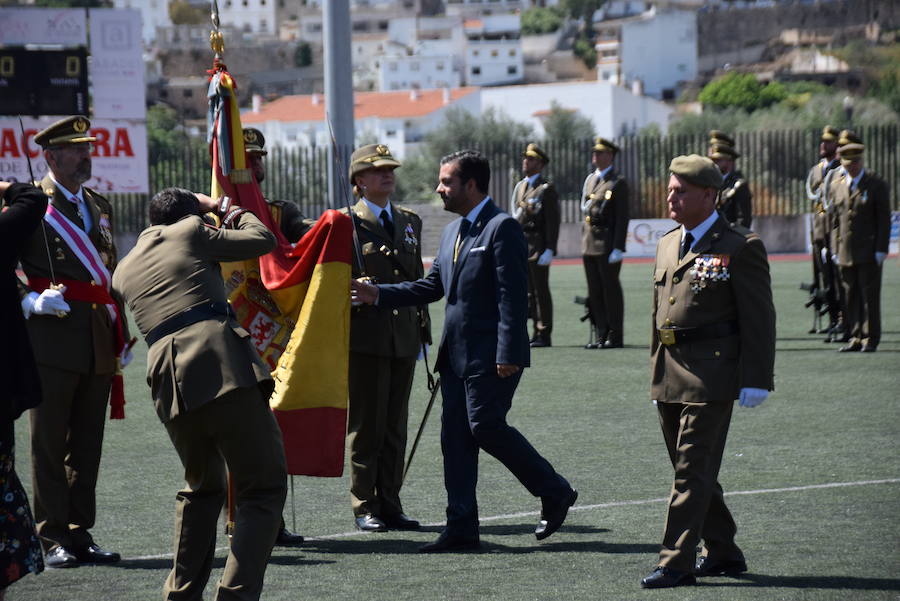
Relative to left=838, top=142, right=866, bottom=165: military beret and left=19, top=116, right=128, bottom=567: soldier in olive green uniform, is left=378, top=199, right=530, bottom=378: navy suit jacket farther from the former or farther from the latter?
left=838, top=142, right=866, bottom=165: military beret

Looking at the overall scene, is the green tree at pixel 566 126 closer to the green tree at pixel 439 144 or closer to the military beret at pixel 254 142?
the green tree at pixel 439 144

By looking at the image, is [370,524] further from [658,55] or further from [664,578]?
[658,55]

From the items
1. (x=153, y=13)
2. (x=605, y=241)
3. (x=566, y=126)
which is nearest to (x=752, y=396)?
(x=605, y=241)

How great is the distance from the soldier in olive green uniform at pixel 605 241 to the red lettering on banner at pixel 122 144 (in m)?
18.1

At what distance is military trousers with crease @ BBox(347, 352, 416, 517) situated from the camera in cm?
765

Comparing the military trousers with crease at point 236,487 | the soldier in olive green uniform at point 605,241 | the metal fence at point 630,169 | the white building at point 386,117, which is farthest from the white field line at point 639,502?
the white building at point 386,117

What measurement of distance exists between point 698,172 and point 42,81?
21.7 meters

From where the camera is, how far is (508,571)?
663 centimetres

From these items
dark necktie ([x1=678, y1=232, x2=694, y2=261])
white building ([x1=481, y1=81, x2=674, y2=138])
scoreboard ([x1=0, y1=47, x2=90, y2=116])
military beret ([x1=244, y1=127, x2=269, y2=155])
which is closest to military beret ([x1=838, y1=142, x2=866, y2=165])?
military beret ([x1=244, y1=127, x2=269, y2=155])

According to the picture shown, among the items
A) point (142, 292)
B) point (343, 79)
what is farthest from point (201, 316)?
point (343, 79)

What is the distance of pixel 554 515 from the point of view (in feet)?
23.1

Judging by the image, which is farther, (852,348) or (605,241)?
(605,241)

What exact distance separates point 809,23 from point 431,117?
4515 cm

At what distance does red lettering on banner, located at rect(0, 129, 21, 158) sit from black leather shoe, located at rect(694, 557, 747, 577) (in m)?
25.5
